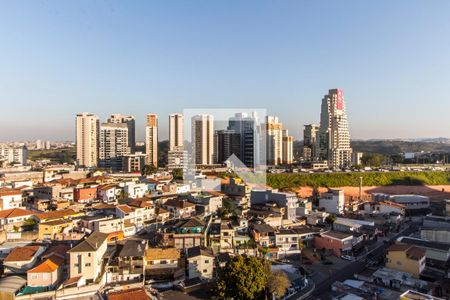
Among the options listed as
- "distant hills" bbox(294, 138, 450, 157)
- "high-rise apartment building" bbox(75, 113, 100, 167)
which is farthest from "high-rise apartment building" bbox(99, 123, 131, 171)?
"distant hills" bbox(294, 138, 450, 157)

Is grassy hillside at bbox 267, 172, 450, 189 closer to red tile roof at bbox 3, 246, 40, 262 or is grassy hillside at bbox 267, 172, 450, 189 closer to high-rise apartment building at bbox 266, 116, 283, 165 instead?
high-rise apartment building at bbox 266, 116, 283, 165

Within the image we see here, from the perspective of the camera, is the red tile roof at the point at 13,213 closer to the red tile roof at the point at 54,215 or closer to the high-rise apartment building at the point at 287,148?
the red tile roof at the point at 54,215

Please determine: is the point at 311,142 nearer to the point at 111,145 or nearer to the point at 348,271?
the point at 111,145

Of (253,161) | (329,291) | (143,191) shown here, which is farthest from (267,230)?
(253,161)

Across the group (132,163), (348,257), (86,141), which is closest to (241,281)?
(348,257)

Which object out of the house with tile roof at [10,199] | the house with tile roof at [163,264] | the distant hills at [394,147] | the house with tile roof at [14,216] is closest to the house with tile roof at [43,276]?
the house with tile roof at [163,264]

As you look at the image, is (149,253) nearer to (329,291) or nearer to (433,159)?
(329,291)
